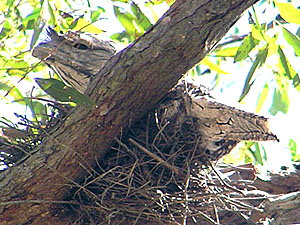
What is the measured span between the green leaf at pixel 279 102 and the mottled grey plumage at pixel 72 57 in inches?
46.3

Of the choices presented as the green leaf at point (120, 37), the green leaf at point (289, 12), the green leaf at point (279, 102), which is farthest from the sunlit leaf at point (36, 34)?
the green leaf at point (279, 102)

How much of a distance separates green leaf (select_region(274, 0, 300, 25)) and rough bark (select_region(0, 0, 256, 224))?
453 mm

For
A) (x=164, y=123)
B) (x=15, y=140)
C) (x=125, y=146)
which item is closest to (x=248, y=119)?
(x=164, y=123)

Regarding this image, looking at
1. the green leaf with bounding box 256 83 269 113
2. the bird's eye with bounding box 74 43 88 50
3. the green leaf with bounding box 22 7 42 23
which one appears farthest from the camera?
the green leaf with bounding box 256 83 269 113

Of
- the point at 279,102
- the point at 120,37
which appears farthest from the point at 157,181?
the point at 120,37

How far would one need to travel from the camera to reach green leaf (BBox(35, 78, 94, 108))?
177 centimetres

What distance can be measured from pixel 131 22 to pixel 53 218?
922mm

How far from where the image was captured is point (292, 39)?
2.33 m

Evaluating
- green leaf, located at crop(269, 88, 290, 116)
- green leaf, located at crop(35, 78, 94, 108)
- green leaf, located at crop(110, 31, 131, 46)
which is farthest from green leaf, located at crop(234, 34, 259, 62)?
green leaf, located at crop(110, 31, 131, 46)

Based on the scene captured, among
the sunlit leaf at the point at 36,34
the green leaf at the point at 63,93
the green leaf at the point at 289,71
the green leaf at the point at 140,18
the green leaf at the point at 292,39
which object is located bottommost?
the green leaf at the point at 289,71

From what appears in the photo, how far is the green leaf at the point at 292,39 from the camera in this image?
2.31 metres

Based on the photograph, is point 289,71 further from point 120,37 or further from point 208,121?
point 120,37

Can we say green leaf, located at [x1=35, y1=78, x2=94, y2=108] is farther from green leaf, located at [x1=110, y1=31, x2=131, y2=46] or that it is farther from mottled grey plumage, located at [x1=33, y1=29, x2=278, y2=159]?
green leaf, located at [x1=110, y1=31, x2=131, y2=46]

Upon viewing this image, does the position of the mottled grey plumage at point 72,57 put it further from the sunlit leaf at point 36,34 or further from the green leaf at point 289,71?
the green leaf at point 289,71
